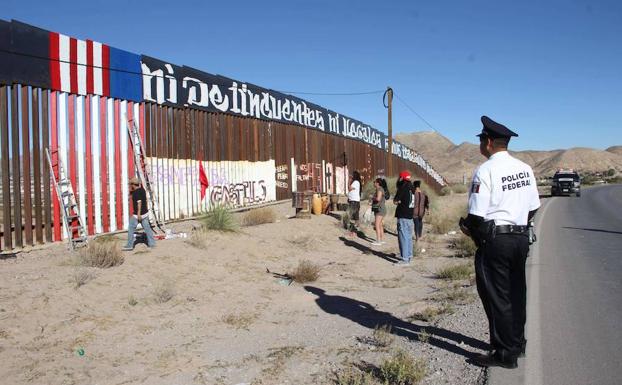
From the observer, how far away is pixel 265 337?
22.1 ft

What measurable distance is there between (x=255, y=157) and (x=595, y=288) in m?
14.9

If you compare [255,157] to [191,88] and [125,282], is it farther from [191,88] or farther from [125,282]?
[125,282]

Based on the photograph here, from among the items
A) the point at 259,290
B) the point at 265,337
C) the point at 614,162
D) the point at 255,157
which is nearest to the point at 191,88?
the point at 255,157

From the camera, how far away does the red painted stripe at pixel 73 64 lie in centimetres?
1267

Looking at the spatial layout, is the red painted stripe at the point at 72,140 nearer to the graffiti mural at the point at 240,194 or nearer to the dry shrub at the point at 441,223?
the graffiti mural at the point at 240,194

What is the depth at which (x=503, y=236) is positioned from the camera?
15.3 ft

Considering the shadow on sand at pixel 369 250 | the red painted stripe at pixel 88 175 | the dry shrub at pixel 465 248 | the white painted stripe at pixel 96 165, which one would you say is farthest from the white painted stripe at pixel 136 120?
the dry shrub at pixel 465 248

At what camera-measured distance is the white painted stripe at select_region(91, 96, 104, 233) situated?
1317 centimetres

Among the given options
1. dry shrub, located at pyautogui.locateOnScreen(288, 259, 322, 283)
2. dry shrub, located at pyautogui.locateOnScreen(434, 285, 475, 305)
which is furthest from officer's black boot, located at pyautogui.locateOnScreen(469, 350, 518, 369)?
dry shrub, located at pyautogui.locateOnScreen(288, 259, 322, 283)

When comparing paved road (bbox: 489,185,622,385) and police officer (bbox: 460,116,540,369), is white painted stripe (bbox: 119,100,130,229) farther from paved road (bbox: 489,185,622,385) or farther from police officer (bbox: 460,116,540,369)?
police officer (bbox: 460,116,540,369)

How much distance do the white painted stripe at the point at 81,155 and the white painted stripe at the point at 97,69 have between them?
0.61 metres

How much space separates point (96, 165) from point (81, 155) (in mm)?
493

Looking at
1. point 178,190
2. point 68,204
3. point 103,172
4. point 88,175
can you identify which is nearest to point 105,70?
point 103,172

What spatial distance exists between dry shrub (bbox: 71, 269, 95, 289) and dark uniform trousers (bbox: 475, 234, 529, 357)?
19.2 ft
